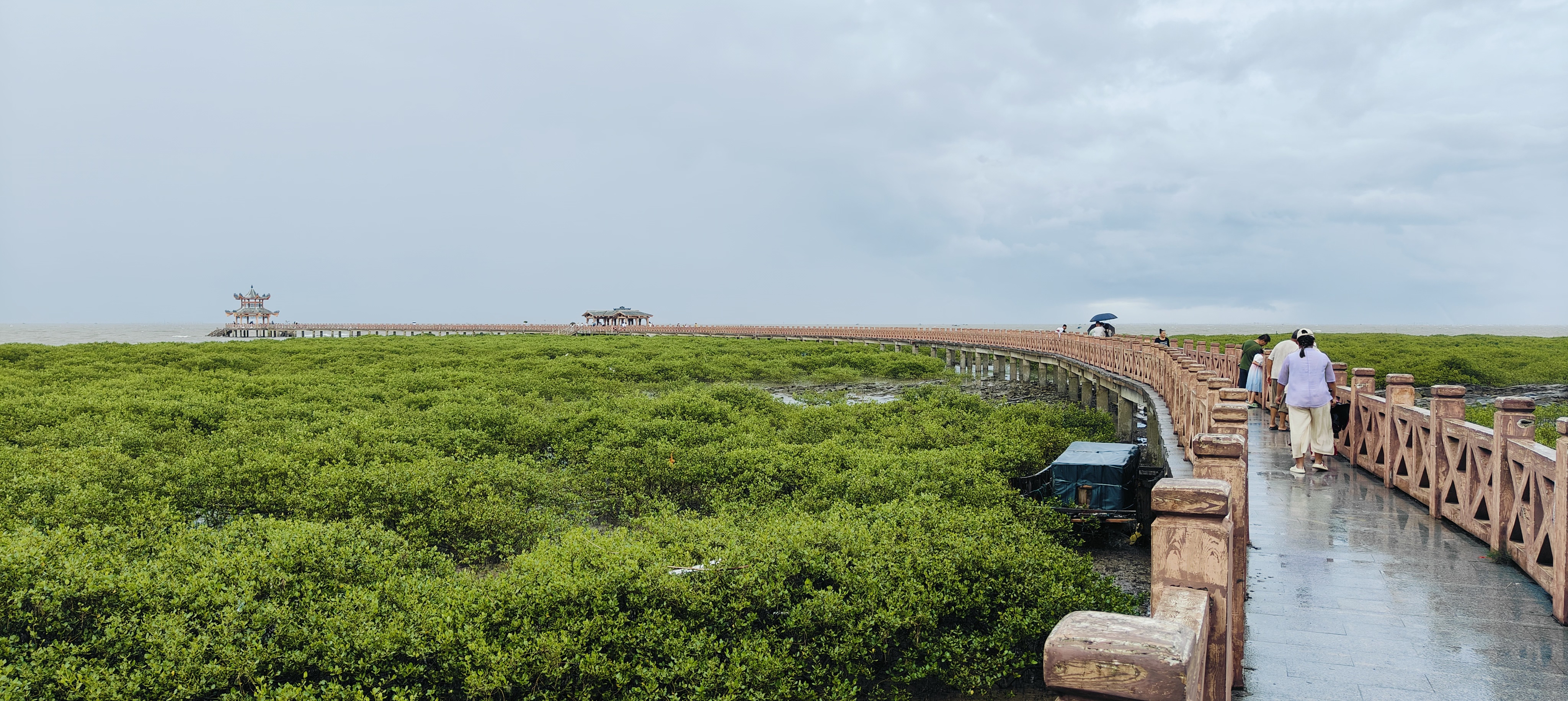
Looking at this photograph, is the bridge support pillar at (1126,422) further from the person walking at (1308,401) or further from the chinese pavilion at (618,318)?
the chinese pavilion at (618,318)

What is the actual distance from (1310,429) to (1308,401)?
57 centimetres

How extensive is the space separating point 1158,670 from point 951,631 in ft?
16.9

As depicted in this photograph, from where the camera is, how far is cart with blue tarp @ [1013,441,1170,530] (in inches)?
369

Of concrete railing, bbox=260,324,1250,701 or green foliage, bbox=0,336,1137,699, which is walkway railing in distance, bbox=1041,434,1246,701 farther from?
green foliage, bbox=0,336,1137,699

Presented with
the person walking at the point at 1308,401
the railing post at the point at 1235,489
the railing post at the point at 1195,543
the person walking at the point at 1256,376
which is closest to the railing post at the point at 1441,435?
the person walking at the point at 1308,401

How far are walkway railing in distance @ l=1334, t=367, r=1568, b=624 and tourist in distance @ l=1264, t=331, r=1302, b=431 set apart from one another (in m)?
2.19

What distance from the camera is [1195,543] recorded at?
2.70m

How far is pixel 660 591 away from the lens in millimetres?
6539

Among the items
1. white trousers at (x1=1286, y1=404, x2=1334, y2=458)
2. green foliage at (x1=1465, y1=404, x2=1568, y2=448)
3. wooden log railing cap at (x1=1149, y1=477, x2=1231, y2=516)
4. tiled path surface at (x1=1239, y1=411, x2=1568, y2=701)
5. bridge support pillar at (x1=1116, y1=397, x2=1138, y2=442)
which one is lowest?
bridge support pillar at (x1=1116, y1=397, x2=1138, y2=442)

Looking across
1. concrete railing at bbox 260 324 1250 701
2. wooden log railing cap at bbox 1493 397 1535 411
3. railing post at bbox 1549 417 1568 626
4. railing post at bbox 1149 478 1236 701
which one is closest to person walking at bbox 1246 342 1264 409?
concrete railing at bbox 260 324 1250 701

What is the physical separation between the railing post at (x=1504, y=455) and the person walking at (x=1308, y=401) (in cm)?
278

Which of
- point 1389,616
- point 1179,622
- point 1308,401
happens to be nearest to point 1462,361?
point 1308,401

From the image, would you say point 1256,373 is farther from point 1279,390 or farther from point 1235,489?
A: point 1235,489

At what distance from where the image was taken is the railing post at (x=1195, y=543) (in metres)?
2.64
